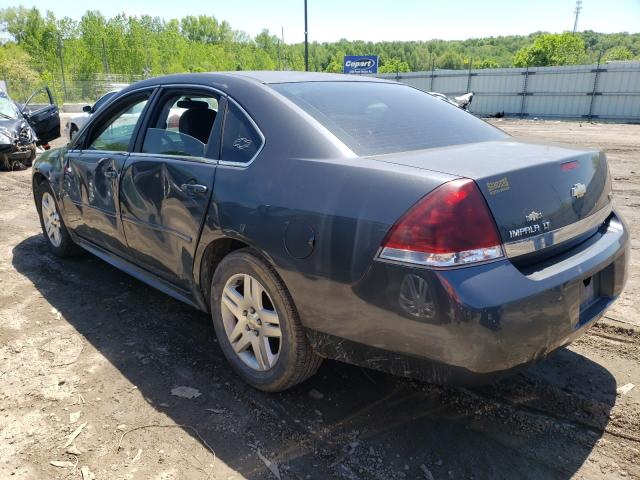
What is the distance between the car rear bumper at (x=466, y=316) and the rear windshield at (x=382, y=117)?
0.73 m

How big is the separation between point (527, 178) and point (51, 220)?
446 centimetres

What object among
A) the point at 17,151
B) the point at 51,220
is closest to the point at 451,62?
the point at 17,151

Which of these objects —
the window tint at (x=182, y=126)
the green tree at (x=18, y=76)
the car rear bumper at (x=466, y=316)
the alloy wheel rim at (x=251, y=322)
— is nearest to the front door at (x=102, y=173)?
the window tint at (x=182, y=126)

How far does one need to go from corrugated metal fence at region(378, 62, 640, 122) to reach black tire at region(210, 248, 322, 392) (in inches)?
1125

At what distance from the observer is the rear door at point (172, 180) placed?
112 inches

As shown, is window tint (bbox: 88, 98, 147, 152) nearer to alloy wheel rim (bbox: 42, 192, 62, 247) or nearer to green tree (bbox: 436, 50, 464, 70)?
alloy wheel rim (bbox: 42, 192, 62, 247)

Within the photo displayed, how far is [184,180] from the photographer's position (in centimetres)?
289

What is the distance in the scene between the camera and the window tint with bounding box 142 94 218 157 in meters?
2.97

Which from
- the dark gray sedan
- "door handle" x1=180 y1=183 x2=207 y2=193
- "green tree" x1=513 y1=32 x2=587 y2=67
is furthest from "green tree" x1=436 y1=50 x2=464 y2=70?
"door handle" x1=180 y1=183 x2=207 y2=193

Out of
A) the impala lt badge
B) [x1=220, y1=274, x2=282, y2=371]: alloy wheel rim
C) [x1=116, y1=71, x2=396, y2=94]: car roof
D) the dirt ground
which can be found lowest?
the dirt ground

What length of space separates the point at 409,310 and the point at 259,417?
106 cm

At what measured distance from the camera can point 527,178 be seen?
6.85 ft

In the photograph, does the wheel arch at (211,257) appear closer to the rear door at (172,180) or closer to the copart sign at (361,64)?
the rear door at (172,180)

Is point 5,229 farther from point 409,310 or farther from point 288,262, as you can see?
point 409,310
